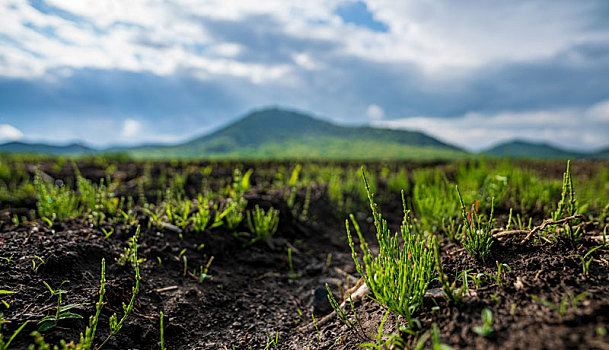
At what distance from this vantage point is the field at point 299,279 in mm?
1328

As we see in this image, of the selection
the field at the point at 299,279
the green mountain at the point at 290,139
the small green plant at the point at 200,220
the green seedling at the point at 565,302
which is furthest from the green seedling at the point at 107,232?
the green mountain at the point at 290,139

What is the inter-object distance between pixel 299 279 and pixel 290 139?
54548mm

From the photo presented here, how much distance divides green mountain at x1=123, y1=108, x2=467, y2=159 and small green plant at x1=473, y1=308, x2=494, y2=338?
37309mm

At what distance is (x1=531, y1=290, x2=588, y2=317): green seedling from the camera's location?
117 centimetres

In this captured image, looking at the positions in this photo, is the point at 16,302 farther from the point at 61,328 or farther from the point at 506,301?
the point at 506,301

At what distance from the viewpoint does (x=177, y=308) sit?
2.15 m

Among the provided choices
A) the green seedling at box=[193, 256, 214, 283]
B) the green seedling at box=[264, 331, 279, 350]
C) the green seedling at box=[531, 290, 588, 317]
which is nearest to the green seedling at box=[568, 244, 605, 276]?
the green seedling at box=[531, 290, 588, 317]

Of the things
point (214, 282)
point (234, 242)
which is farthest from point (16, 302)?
point (234, 242)

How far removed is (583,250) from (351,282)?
1.53 meters

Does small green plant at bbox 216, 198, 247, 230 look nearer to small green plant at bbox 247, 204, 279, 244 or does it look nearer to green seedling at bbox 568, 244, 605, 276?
small green plant at bbox 247, 204, 279, 244

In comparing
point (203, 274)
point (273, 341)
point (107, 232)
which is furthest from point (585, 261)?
point (107, 232)

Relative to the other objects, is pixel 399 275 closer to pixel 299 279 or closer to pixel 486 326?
pixel 486 326

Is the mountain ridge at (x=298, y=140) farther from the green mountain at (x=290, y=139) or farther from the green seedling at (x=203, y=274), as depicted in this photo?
the green seedling at (x=203, y=274)

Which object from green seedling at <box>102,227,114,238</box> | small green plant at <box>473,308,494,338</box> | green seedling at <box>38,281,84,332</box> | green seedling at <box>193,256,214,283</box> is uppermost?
small green plant at <box>473,308,494,338</box>
